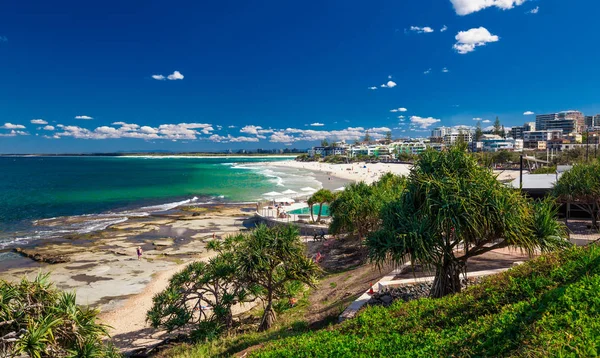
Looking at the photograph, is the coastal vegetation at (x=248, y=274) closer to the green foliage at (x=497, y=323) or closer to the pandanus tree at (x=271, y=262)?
the pandanus tree at (x=271, y=262)

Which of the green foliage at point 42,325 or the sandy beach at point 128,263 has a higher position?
the green foliage at point 42,325

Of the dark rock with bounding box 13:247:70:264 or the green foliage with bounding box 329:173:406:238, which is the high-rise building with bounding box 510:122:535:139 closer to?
the green foliage with bounding box 329:173:406:238

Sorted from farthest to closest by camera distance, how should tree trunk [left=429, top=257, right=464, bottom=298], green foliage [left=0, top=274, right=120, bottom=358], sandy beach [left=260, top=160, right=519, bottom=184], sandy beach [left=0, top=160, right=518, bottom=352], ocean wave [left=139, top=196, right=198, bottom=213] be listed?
sandy beach [left=260, top=160, right=519, bottom=184] < ocean wave [left=139, top=196, right=198, bottom=213] < sandy beach [left=0, top=160, right=518, bottom=352] < tree trunk [left=429, top=257, right=464, bottom=298] < green foliage [left=0, top=274, right=120, bottom=358]

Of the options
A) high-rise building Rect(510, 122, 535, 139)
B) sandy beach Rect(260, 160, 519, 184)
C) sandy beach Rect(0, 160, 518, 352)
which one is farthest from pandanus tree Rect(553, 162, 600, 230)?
high-rise building Rect(510, 122, 535, 139)

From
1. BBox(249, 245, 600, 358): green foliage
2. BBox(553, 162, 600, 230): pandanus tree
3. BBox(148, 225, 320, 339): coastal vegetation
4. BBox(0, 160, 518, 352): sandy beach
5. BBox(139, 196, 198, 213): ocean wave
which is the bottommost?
BBox(0, 160, 518, 352): sandy beach

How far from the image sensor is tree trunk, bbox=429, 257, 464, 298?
9484 millimetres

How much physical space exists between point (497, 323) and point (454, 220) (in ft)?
12.3

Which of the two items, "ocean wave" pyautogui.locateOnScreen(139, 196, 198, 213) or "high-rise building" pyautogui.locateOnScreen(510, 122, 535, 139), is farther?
"high-rise building" pyautogui.locateOnScreen(510, 122, 535, 139)

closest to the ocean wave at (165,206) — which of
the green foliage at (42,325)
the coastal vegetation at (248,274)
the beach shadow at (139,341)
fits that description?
the beach shadow at (139,341)

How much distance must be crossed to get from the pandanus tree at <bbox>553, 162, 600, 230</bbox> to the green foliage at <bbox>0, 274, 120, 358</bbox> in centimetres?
2148

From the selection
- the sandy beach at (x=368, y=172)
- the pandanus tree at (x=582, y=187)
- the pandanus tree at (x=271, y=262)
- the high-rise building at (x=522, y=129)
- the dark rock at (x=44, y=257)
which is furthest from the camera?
the high-rise building at (x=522, y=129)

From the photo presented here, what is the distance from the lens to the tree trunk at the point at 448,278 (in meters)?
9.48

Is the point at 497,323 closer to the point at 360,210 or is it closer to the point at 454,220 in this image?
the point at 454,220

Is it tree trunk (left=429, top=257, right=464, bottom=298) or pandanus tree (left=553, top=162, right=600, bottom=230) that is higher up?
pandanus tree (left=553, top=162, right=600, bottom=230)
